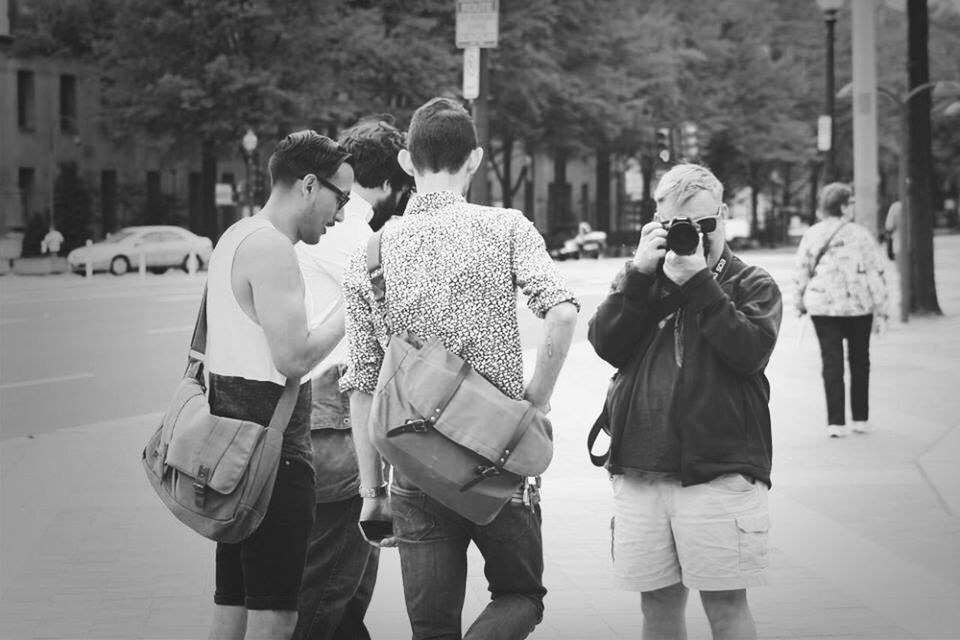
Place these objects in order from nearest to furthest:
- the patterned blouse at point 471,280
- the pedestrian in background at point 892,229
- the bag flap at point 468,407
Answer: the bag flap at point 468,407 → the patterned blouse at point 471,280 → the pedestrian in background at point 892,229

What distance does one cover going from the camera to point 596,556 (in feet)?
24.8

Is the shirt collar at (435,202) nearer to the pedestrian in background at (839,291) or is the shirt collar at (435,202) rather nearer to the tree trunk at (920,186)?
the pedestrian in background at (839,291)

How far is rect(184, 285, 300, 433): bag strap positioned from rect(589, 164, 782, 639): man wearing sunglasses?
0.86m

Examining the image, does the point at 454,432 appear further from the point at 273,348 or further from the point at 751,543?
the point at 751,543

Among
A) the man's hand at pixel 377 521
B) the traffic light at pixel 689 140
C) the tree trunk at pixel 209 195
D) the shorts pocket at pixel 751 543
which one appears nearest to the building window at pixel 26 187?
the tree trunk at pixel 209 195

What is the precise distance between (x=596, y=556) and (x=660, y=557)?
3.04 m

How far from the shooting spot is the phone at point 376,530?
4.44m

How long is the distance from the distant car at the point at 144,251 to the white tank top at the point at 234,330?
4027 cm

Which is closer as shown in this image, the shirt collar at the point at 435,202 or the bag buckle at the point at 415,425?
the bag buckle at the point at 415,425

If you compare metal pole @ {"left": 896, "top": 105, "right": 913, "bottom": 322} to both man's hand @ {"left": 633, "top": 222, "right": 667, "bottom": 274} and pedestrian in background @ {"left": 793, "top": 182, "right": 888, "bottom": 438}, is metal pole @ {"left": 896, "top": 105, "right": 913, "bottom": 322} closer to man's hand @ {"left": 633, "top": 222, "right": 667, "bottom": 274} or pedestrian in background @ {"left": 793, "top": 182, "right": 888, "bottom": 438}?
pedestrian in background @ {"left": 793, "top": 182, "right": 888, "bottom": 438}

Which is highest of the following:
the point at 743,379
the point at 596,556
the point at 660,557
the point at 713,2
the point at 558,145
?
the point at 713,2

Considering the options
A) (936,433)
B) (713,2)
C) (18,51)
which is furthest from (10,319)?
(713,2)

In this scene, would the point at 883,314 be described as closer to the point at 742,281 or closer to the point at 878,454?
the point at 878,454

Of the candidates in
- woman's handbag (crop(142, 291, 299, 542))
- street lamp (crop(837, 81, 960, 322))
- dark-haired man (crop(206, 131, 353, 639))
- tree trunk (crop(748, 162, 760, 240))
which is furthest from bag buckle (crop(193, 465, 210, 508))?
tree trunk (crop(748, 162, 760, 240))
